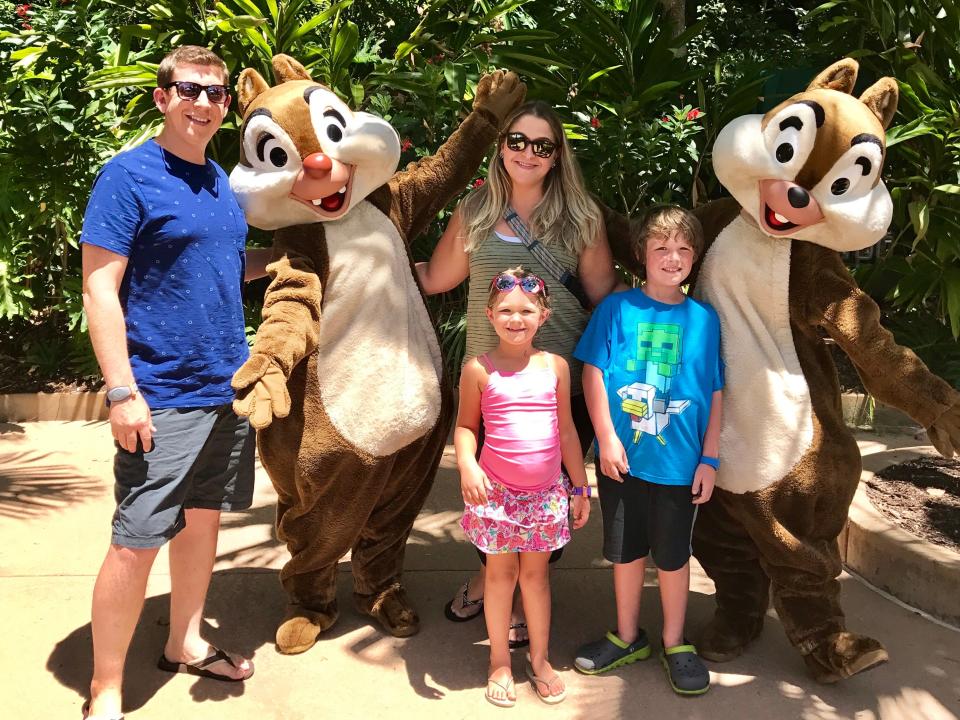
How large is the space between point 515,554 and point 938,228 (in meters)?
2.55

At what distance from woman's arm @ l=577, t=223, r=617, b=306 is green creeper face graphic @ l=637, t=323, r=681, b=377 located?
0.99 ft

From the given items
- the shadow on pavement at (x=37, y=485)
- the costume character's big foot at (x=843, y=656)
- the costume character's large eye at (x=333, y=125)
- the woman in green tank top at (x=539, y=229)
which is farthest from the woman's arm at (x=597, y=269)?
the shadow on pavement at (x=37, y=485)

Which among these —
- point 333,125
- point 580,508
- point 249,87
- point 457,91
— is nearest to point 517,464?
point 580,508

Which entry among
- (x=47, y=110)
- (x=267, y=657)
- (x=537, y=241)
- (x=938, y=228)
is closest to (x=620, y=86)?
(x=938, y=228)

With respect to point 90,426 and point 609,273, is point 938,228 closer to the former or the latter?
point 609,273

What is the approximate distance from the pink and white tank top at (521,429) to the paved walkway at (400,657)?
0.70 meters

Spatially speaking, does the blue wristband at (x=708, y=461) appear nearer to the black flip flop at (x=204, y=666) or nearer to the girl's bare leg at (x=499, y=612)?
the girl's bare leg at (x=499, y=612)

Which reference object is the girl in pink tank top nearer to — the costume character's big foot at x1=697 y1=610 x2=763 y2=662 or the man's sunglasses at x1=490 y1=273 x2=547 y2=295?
the man's sunglasses at x1=490 y1=273 x2=547 y2=295

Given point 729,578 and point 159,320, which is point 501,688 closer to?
point 729,578

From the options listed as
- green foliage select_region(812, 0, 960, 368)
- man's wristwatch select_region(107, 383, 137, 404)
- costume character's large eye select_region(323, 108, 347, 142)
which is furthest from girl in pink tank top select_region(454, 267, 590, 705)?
green foliage select_region(812, 0, 960, 368)

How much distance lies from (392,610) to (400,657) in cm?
19

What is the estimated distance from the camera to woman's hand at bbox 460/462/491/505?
271 centimetres

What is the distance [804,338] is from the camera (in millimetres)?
2953

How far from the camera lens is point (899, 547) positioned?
3479 mm
